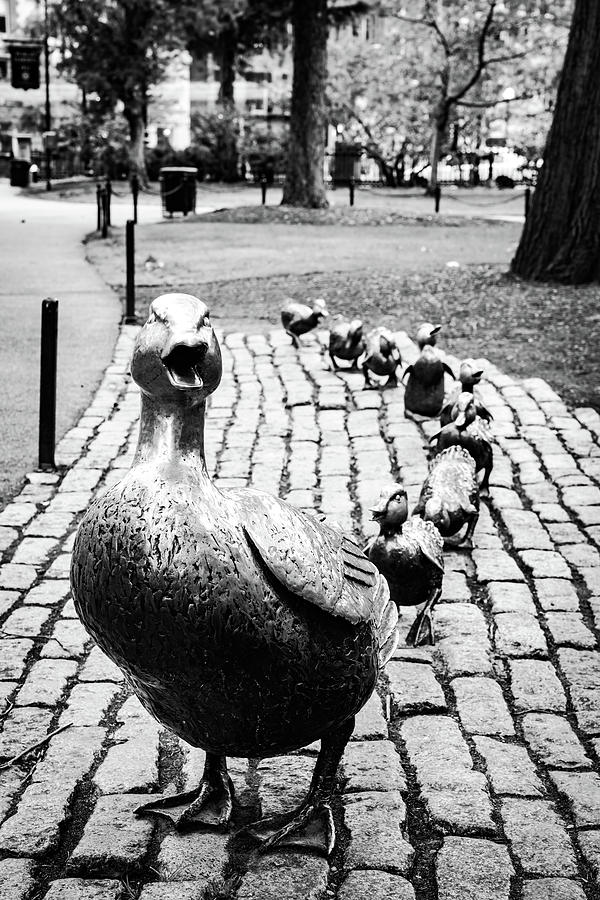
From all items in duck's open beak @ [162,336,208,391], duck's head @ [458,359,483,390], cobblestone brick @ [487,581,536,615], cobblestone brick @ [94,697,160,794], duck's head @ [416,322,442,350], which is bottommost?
cobblestone brick @ [94,697,160,794]

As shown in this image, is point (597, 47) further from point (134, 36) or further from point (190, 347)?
point (134, 36)

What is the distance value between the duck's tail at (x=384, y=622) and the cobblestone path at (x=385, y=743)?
62 cm

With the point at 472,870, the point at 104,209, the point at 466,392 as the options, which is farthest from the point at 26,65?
the point at 472,870

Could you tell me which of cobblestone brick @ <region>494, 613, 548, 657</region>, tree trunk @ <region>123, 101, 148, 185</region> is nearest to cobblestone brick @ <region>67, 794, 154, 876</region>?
cobblestone brick @ <region>494, 613, 548, 657</region>

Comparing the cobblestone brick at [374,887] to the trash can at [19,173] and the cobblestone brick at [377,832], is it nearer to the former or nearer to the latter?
the cobblestone brick at [377,832]

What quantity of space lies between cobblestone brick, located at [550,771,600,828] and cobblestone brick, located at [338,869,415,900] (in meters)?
0.70

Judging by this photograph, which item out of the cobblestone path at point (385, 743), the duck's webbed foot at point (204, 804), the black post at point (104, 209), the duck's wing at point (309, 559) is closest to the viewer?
the duck's wing at point (309, 559)

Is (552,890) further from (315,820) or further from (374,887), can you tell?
(315,820)

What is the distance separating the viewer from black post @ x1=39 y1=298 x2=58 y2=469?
7.31 meters

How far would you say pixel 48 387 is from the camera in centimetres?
732

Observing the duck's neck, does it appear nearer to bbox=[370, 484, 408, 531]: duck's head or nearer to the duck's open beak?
the duck's open beak

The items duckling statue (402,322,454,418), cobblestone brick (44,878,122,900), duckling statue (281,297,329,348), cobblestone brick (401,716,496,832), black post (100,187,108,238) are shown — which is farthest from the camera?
black post (100,187,108,238)

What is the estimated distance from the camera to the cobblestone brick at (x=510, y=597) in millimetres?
5406

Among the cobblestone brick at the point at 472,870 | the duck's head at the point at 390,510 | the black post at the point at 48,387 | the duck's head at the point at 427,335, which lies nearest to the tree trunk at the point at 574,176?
the duck's head at the point at 427,335
